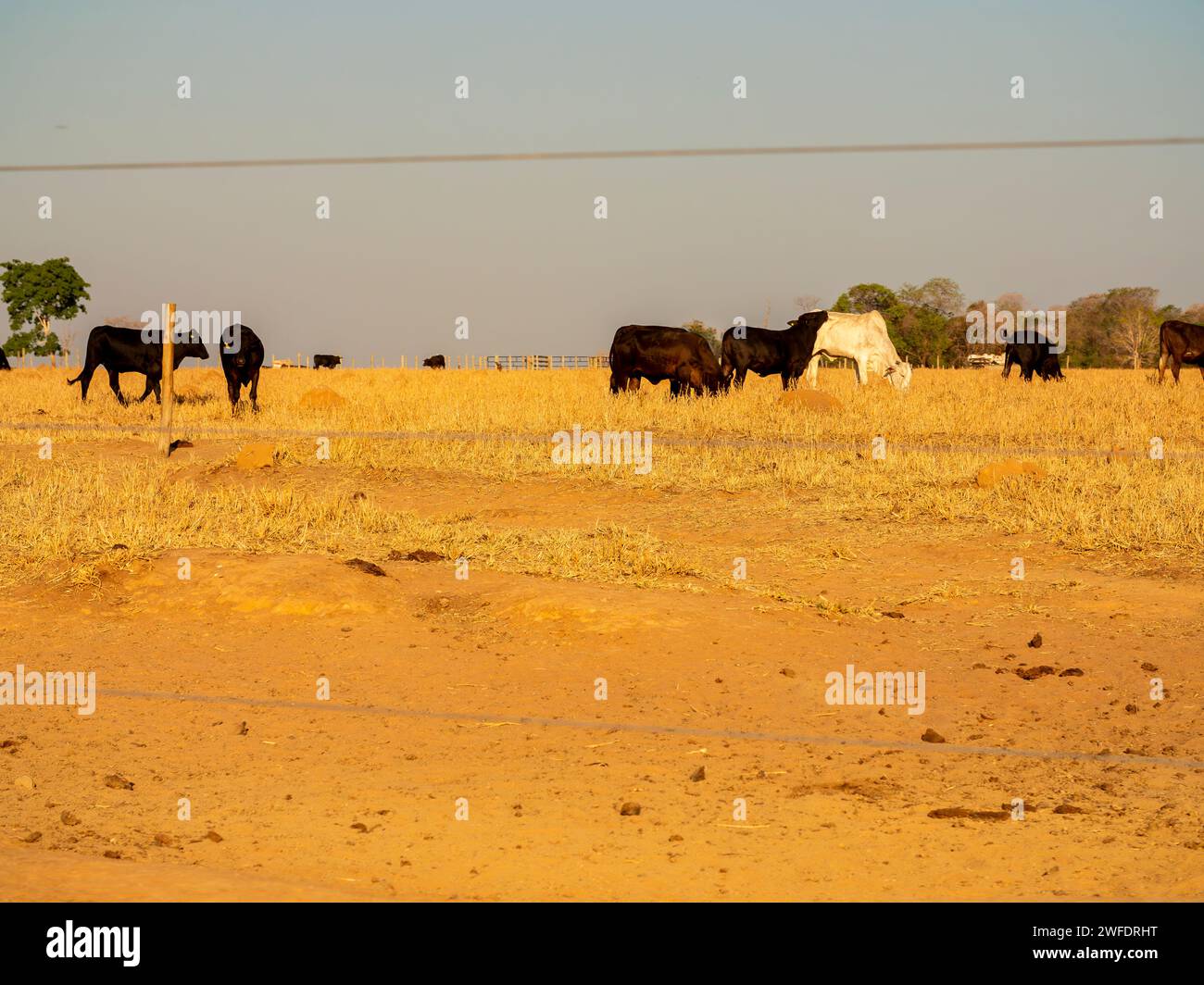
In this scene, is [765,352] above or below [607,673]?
above

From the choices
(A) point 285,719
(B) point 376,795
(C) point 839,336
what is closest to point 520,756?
(B) point 376,795

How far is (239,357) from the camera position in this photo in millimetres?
24594

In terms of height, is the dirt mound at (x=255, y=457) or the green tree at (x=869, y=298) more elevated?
the green tree at (x=869, y=298)

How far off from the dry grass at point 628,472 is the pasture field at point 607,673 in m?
0.08

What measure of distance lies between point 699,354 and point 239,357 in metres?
8.37

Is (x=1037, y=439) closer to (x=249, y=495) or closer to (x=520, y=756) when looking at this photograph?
(x=249, y=495)

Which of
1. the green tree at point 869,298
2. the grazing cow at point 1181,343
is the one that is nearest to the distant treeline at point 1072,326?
the green tree at point 869,298

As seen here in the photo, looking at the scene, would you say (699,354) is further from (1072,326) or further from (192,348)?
(1072,326)

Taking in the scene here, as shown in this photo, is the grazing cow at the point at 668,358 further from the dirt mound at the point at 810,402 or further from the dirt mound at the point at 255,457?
the dirt mound at the point at 255,457

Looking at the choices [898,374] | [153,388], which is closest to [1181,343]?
[898,374]

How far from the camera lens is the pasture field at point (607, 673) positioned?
5.86 m

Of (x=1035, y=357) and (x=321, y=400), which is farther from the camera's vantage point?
(x=1035, y=357)
